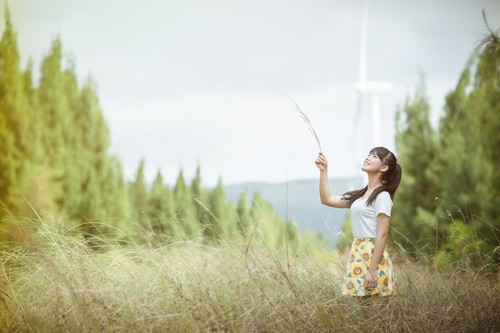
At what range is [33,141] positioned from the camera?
8289 millimetres

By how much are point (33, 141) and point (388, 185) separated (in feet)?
21.0

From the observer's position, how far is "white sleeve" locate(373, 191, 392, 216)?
114 inches

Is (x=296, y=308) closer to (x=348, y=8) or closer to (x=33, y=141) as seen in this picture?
(x=33, y=141)

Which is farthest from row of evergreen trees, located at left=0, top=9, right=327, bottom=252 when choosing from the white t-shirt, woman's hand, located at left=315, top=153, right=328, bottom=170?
the white t-shirt

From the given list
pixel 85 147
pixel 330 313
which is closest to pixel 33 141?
pixel 85 147

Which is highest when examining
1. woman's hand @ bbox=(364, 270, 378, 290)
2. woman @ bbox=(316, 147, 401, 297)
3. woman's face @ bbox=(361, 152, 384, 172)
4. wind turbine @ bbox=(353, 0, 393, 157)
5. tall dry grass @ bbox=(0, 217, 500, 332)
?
wind turbine @ bbox=(353, 0, 393, 157)

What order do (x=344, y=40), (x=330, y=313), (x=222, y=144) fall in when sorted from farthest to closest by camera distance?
(x=344, y=40) → (x=222, y=144) → (x=330, y=313)

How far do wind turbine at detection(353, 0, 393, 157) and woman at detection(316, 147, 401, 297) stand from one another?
4675 millimetres

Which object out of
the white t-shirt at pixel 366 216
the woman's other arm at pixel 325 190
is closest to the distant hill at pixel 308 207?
the woman's other arm at pixel 325 190

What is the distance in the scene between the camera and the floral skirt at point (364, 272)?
291 cm

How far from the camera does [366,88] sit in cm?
867

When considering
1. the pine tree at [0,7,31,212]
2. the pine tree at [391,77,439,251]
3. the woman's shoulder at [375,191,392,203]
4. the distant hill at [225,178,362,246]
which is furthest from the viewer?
the pine tree at [391,77,439,251]

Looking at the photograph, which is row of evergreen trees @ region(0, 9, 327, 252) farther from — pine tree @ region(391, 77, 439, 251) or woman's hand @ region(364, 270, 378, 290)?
woman's hand @ region(364, 270, 378, 290)

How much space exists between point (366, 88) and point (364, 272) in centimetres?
609
